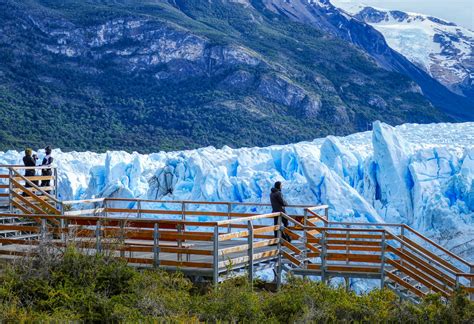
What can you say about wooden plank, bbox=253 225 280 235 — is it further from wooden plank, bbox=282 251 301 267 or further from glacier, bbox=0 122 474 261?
glacier, bbox=0 122 474 261

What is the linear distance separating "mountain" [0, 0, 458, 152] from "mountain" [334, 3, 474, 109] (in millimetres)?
46534

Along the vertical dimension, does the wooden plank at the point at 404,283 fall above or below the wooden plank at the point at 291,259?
below

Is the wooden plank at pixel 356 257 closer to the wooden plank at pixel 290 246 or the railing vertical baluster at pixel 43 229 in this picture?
the wooden plank at pixel 290 246

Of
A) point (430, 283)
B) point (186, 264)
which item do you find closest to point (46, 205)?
point (186, 264)

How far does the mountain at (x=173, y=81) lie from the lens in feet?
235

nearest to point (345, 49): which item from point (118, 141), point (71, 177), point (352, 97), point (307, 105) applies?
point (352, 97)

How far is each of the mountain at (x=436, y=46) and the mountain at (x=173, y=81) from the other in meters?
46.5

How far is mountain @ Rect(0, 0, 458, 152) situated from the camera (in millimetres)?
71688

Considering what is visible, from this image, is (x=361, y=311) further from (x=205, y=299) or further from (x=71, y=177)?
(x=71, y=177)

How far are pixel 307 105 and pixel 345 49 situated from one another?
1758cm

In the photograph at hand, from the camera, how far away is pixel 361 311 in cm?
992

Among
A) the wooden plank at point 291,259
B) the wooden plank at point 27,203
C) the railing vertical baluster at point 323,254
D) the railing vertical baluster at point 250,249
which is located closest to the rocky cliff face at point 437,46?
the wooden plank at point 27,203

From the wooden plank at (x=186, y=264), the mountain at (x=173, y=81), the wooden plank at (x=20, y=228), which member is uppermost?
the mountain at (x=173, y=81)

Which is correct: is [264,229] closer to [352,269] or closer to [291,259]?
[291,259]
